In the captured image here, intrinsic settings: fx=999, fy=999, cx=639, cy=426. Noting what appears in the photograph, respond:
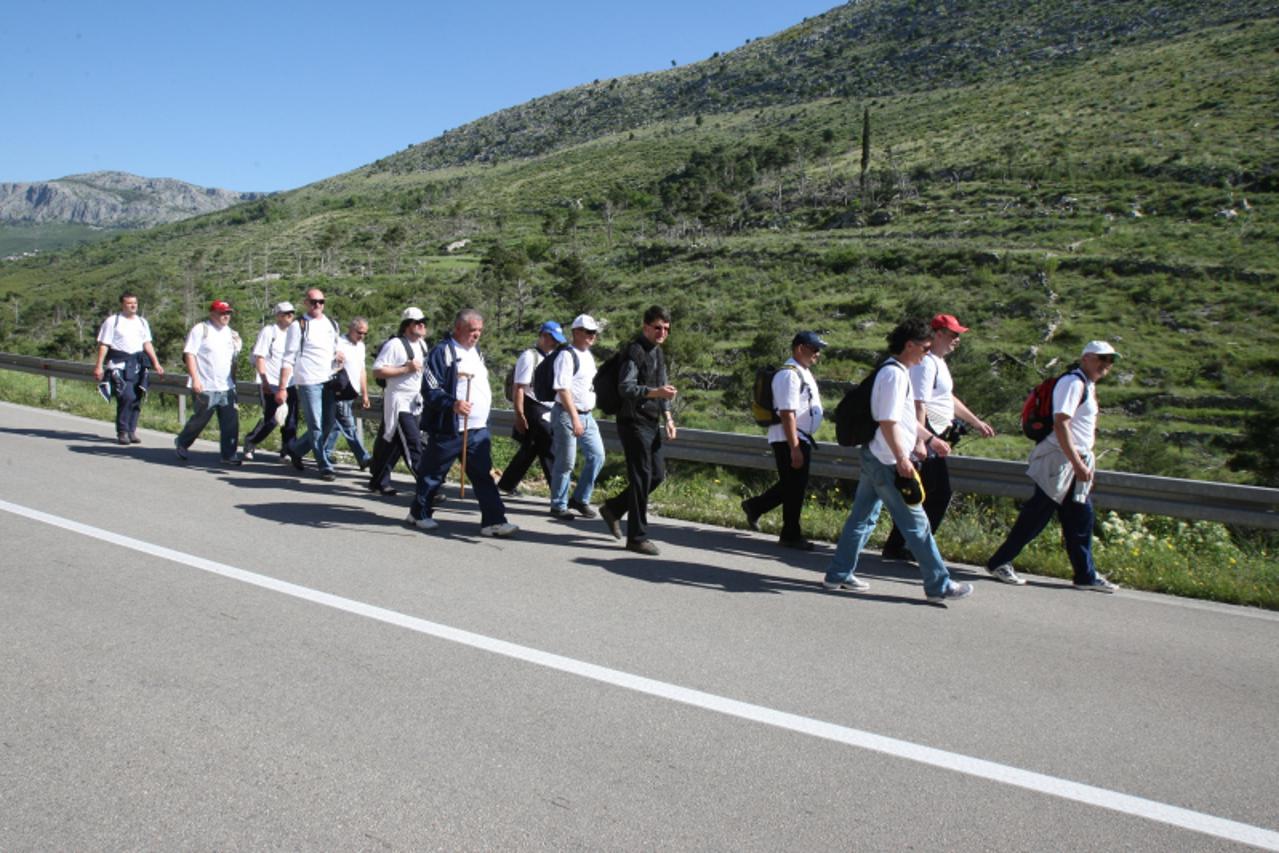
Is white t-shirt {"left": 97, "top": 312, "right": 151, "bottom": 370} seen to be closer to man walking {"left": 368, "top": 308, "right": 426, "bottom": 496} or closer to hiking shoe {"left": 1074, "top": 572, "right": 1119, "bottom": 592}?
man walking {"left": 368, "top": 308, "right": 426, "bottom": 496}

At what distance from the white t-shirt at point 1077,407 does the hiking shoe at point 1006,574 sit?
36.9 inches

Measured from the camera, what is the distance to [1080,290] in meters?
47.8

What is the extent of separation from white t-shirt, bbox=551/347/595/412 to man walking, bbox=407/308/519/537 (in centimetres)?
71

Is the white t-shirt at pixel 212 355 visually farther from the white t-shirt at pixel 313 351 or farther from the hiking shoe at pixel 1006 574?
the hiking shoe at pixel 1006 574

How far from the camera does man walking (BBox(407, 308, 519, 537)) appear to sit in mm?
7930

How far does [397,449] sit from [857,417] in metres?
5.12

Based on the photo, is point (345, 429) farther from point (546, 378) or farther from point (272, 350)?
point (546, 378)

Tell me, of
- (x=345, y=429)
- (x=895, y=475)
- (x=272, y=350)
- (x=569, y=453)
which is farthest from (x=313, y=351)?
(x=895, y=475)

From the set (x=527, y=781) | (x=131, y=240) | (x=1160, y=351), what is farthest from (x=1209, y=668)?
(x=131, y=240)

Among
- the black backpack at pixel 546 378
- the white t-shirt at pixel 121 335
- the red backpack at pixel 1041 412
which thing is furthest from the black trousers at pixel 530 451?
the white t-shirt at pixel 121 335

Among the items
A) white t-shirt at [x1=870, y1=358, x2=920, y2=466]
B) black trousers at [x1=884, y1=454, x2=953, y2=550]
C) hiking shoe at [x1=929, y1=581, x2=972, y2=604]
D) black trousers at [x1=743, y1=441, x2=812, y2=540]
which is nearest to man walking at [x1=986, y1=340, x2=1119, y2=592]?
black trousers at [x1=884, y1=454, x2=953, y2=550]

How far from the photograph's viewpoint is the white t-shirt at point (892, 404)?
20.0ft

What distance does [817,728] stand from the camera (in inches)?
166

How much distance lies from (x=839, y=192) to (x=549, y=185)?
178 feet
